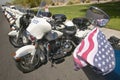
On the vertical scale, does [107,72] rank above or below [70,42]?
above

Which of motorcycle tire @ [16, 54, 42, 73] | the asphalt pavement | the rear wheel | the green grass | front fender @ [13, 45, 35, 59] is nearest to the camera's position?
the asphalt pavement

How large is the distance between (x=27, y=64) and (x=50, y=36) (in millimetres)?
1009

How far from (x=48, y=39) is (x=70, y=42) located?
52.3 inches

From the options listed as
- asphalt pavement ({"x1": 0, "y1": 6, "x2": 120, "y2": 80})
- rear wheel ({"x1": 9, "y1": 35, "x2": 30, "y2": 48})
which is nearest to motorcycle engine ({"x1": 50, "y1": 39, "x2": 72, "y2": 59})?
asphalt pavement ({"x1": 0, "y1": 6, "x2": 120, "y2": 80})

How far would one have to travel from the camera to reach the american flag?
3.94 m

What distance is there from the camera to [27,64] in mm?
7719

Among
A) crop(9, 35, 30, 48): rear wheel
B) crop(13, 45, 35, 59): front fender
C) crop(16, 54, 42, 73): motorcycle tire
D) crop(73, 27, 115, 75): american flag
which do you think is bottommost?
crop(9, 35, 30, 48): rear wheel

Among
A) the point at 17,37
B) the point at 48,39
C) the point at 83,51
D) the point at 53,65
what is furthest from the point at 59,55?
the point at 83,51

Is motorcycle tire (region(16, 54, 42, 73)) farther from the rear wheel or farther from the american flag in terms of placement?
the american flag

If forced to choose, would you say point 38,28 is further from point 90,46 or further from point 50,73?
point 90,46

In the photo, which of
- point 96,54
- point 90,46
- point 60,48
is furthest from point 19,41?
point 96,54

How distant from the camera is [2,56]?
394 inches

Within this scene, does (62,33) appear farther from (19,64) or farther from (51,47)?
(19,64)

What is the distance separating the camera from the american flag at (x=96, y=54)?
3943mm
